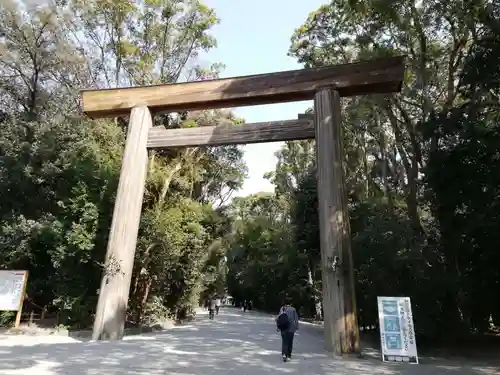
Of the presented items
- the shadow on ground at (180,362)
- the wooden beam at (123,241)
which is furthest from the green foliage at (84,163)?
A: the shadow on ground at (180,362)

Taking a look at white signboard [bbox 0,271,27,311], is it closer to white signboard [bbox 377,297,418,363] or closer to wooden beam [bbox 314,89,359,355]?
wooden beam [bbox 314,89,359,355]

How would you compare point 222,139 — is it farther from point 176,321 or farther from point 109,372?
point 176,321

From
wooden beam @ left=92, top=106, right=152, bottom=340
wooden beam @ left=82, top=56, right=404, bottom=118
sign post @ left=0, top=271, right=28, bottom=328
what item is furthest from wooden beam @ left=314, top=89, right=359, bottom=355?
sign post @ left=0, top=271, right=28, bottom=328

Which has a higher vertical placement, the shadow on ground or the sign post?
the sign post

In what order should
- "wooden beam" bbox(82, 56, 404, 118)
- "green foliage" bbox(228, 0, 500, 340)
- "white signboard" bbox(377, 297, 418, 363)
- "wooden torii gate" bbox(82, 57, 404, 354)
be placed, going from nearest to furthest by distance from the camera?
1. "white signboard" bbox(377, 297, 418, 363)
2. "wooden torii gate" bbox(82, 57, 404, 354)
3. "green foliage" bbox(228, 0, 500, 340)
4. "wooden beam" bbox(82, 56, 404, 118)

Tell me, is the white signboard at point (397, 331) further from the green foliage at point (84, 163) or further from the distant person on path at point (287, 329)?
the green foliage at point (84, 163)

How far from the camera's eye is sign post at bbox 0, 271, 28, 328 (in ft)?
31.5

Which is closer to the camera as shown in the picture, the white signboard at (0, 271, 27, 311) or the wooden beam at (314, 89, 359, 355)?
the wooden beam at (314, 89, 359, 355)

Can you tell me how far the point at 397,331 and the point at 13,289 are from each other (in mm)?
9393

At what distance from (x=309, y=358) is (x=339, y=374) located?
1532mm

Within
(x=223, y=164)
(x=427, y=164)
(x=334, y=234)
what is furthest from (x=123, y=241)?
(x=223, y=164)

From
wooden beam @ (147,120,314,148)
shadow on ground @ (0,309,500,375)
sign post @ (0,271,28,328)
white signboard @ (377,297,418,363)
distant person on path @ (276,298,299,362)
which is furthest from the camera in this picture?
sign post @ (0,271,28,328)

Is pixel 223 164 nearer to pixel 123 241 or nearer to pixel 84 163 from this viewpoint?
pixel 84 163

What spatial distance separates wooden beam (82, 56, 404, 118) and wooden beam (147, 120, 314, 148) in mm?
725
